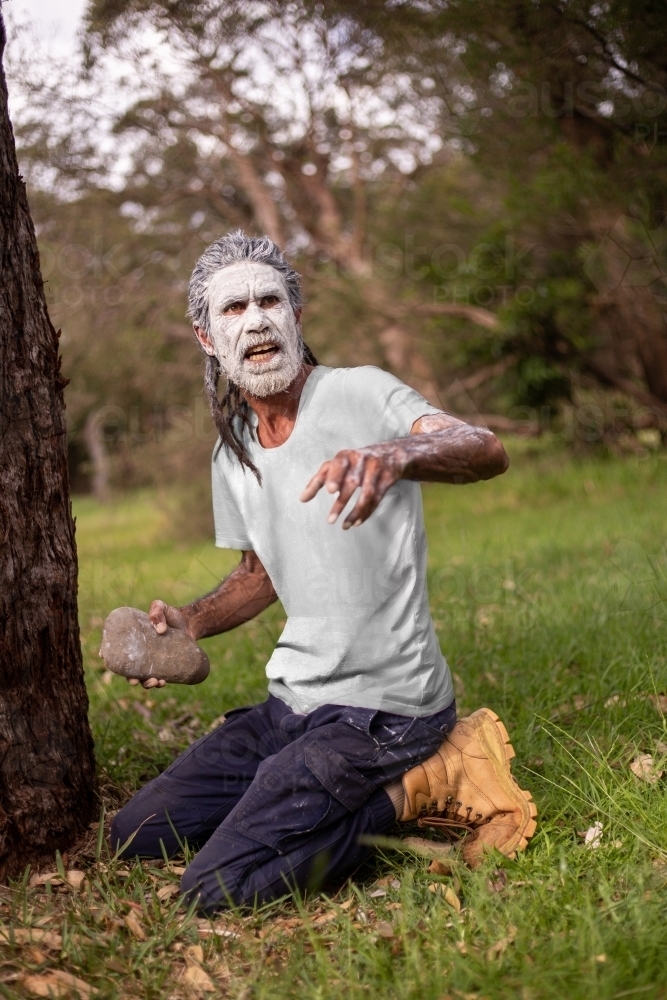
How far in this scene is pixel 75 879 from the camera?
2668mm

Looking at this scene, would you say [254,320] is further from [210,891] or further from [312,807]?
[210,891]

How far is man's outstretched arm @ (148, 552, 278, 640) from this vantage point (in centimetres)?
298

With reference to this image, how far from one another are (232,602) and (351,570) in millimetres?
567

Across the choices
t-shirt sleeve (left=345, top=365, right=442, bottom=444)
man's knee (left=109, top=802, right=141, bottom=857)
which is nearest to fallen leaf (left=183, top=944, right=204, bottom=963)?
man's knee (left=109, top=802, right=141, bottom=857)

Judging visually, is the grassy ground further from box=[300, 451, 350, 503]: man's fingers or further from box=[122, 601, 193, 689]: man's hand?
box=[300, 451, 350, 503]: man's fingers

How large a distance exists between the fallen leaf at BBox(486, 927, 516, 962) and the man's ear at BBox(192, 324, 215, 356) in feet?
5.87

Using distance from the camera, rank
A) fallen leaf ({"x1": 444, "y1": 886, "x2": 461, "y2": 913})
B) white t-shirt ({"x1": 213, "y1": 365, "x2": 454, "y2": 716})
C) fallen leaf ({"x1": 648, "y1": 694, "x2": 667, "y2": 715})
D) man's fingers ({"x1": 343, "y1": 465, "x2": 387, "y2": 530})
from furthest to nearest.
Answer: fallen leaf ({"x1": 648, "y1": 694, "x2": 667, "y2": 715}) < white t-shirt ({"x1": 213, "y1": 365, "x2": 454, "y2": 716}) < fallen leaf ({"x1": 444, "y1": 886, "x2": 461, "y2": 913}) < man's fingers ({"x1": 343, "y1": 465, "x2": 387, "y2": 530})

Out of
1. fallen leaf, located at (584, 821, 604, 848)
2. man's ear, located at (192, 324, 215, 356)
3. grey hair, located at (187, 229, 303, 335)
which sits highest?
grey hair, located at (187, 229, 303, 335)

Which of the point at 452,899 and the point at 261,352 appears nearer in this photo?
the point at 452,899

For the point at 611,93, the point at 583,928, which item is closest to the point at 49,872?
the point at 583,928

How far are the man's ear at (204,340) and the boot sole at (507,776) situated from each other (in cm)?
135

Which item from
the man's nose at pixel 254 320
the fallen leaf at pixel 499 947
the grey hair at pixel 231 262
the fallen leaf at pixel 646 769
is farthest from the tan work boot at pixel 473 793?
the grey hair at pixel 231 262

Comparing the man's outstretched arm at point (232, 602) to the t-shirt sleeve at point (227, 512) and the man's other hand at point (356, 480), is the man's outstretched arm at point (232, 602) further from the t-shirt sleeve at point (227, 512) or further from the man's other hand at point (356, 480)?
the man's other hand at point (356, 480)

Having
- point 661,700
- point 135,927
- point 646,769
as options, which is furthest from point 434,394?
point 135,927
